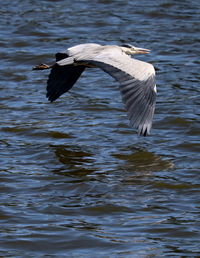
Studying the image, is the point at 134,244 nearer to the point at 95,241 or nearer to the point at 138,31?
the point at 95,241

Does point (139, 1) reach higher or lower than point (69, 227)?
higher

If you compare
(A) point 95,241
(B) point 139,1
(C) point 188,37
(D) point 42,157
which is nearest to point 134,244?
(A) point 95,241

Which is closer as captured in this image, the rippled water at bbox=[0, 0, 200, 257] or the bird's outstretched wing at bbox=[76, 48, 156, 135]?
the rippled water at bbox=[0, 0, 200, 257]

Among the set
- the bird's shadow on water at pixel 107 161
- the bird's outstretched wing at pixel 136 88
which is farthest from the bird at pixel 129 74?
the bird's shadow on water at pixel 107 161

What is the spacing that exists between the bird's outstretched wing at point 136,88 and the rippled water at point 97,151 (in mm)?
709

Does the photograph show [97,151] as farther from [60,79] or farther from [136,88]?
[136,88]

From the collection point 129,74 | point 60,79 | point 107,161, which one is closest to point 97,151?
point 107,161

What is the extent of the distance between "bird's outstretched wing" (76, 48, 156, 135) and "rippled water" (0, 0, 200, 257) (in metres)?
0.71

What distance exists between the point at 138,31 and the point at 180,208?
23.6 feet

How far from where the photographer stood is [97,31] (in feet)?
43.9

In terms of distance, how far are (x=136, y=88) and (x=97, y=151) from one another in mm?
1385

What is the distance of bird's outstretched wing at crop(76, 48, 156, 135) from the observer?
684 centimetres

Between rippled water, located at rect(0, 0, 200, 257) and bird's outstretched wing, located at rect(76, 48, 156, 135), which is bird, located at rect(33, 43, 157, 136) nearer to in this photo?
bird's outstretched wing, located at rect(76, 48, 156, 135)

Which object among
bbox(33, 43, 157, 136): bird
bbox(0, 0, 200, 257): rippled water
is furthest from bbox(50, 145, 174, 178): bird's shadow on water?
bbox(33, 43, 157, 136): bird
